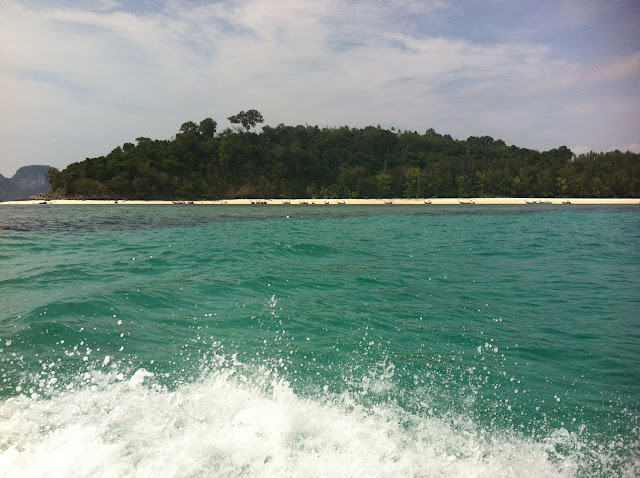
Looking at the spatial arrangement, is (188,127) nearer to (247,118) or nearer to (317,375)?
(247,118)

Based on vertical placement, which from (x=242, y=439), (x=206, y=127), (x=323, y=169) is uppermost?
(x=206, y=127)

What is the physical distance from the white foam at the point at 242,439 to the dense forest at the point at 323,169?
10717cm

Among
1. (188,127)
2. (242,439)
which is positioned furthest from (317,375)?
(188,127)

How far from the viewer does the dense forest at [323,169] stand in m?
107

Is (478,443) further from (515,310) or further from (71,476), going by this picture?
(515,310)

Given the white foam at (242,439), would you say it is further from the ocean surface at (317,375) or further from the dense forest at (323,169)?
the dense forest at (323,169)

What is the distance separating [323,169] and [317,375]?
5342 inches

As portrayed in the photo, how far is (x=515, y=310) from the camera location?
8836mm

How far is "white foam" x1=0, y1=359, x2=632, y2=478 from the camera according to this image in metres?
3.95

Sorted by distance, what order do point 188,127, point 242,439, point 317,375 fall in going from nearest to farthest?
point 242,439 → point 317,375 → point 188,127

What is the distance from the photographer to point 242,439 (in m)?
4.32

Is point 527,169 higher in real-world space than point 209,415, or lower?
higher

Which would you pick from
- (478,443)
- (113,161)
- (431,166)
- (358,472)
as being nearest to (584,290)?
(478,443)

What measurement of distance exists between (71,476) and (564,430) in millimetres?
4514
